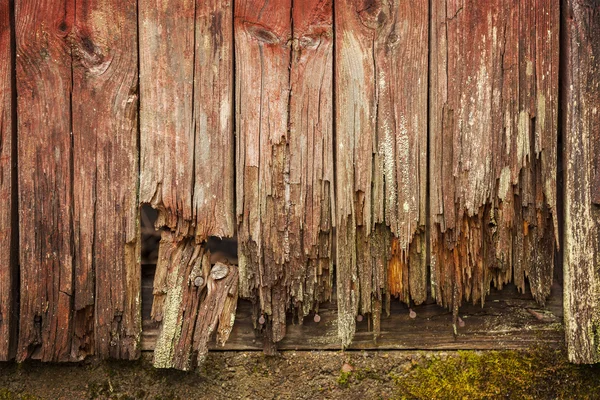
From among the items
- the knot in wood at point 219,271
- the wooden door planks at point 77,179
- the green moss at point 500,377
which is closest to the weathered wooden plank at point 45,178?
the wooden door planks at point 77,179

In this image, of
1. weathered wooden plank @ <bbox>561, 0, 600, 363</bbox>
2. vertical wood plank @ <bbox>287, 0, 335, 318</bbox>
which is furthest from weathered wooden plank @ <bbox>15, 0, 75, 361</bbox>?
weathered wooden plank @ <bbox>561, 0, 600, 363</bbox>

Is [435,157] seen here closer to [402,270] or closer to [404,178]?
[404,178]

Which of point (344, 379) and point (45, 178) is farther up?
point (45, 178)

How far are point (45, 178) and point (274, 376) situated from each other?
1128 millimetres

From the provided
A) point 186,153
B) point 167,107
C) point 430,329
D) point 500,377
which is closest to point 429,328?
point 430,329

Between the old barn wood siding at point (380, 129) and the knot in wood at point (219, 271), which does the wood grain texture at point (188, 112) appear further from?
the old barn wood siding at point (380, 129)

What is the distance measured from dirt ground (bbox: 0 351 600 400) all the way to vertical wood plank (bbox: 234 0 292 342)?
13.4 inches

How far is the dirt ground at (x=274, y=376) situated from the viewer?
89.4 inches

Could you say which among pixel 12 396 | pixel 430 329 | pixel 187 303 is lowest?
pixel 12 396

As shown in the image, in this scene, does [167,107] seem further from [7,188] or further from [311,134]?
[7,188]

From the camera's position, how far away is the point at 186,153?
86.5 inches

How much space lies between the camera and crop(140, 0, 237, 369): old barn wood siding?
217 centimetres

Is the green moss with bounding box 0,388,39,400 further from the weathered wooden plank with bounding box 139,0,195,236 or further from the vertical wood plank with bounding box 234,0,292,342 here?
the vertical wood plank with bounding box 234,0,292,342

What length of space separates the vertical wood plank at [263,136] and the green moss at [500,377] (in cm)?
65
